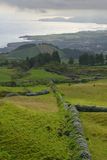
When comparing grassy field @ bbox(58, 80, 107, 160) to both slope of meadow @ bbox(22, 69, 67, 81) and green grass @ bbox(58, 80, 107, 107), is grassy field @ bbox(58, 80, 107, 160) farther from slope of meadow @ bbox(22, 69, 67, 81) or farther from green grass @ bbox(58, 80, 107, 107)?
slope of meadow @ bbox(22, 69, 67, 81)

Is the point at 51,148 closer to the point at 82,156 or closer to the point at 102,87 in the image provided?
the point at 82,156

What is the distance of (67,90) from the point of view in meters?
69.9

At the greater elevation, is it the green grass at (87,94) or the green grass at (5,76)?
the green grass at (87,94)

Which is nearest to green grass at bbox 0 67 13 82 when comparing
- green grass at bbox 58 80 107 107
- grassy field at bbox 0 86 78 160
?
green grass at bbox 58 80 107 107

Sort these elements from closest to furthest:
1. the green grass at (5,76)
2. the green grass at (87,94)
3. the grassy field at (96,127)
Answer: the grassy field at (96,127) → the green grass at (87,94) → the green grass at (5,76)

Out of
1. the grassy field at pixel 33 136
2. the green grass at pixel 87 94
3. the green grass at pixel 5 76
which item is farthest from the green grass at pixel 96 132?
the green grass at pixel 5 76

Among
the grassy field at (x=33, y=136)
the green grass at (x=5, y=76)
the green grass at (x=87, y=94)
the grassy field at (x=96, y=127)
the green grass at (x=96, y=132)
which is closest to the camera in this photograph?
the grassy field at (x=33, y=136)

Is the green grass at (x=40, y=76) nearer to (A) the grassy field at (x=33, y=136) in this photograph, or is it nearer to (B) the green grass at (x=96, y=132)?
(B) the green grass at (x=96, y=132)

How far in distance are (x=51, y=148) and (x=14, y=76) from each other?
12777 centimetres

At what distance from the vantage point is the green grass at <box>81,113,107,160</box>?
1141 inches

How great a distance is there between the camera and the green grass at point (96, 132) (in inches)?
1141

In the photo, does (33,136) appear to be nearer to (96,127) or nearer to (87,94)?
(96,127)

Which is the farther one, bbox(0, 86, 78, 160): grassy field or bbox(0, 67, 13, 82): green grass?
bbox(0, 67, 13, 82): green grass

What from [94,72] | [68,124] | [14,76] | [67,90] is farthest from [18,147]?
[94,72]
